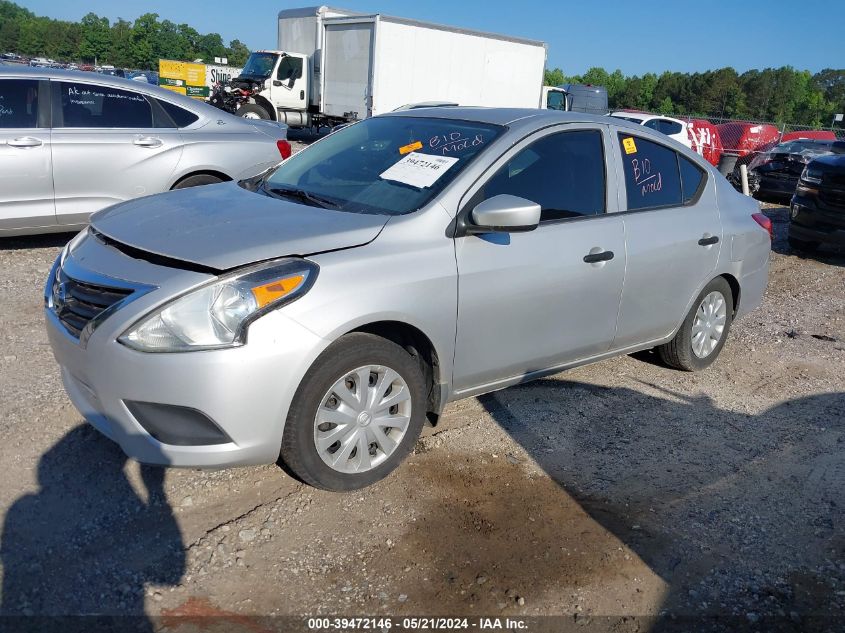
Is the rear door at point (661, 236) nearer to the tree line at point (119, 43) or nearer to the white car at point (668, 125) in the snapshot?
the white car at point (668, 125)

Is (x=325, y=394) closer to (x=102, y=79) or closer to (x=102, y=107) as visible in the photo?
(x=102, y=107)

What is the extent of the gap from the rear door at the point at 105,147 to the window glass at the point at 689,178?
4537mm

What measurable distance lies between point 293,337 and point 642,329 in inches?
99.7

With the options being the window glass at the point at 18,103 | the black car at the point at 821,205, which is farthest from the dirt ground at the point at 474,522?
the black car at the point at 821,205

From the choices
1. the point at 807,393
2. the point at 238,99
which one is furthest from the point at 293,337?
the point at 238,99

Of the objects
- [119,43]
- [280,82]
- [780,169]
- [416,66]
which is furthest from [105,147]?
[119,43]

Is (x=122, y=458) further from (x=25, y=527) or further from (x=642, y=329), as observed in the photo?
(x=642, y=329)

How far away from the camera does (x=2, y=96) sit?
21.9 feet

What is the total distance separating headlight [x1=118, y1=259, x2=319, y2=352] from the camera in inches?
118

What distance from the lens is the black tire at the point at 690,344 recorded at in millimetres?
5207

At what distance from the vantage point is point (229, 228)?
3.44m

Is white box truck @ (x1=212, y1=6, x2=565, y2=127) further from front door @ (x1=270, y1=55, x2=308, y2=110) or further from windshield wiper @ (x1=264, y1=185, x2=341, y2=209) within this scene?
windshield wiper @ (x1=264, y1=185, x2=341, y2=209)

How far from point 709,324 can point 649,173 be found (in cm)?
128

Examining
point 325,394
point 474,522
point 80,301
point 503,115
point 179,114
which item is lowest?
point 474,522
